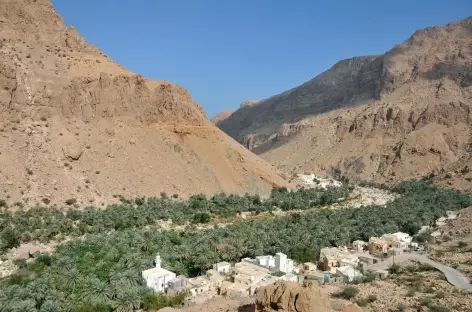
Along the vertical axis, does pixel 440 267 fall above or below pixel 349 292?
below

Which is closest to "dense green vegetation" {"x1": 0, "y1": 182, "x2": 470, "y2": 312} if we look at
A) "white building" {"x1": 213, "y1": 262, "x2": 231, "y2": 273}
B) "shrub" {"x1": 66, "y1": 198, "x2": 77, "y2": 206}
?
"white building" {"x1": 213, "y1": 262, "x2": 231, "y2": 273}

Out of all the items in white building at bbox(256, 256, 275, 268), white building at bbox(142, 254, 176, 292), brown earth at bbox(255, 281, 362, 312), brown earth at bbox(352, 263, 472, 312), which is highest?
brown earth at bbox(255, 281, 362, 312)

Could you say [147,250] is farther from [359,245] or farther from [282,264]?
[359,245]

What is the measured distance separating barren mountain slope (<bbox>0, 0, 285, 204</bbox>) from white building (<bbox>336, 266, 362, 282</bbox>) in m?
23.8

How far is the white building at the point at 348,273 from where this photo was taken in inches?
1005

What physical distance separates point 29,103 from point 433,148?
66737mm

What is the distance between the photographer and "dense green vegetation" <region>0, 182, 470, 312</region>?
20766 millimetres

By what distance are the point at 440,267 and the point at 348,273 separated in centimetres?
515

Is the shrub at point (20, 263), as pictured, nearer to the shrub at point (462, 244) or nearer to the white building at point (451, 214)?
the shrub at point (462, 244)

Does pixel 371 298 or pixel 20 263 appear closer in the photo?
pixel 371 298

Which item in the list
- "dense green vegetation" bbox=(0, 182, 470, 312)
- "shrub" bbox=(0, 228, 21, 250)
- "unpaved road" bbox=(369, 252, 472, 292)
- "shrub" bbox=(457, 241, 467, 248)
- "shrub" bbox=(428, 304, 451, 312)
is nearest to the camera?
"shrub" bbox=(428, 304, 451, 312)

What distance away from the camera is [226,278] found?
25.1 m

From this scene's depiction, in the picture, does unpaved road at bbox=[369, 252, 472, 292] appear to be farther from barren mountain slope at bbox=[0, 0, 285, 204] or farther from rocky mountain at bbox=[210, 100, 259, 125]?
rocky mountain at bbox=[210, 100, 259, 125]

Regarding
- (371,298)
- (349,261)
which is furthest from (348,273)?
(371,298)
